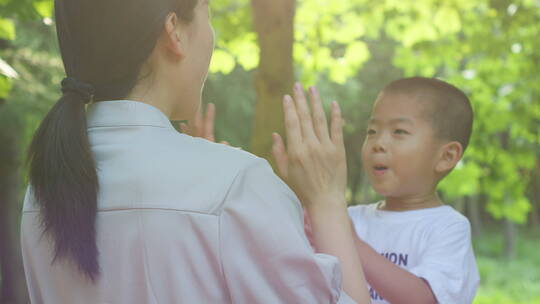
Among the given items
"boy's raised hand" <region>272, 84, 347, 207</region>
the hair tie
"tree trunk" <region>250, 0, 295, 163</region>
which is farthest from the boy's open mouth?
"tree trunk" <region>250, 0, 295, 163</region>

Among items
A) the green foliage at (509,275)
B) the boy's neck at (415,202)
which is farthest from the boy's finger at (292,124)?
the green foliage at (509,275)

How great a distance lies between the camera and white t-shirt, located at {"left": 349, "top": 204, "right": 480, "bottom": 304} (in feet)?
6.91

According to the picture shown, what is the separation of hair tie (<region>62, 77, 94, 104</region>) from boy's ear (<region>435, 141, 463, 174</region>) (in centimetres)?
149

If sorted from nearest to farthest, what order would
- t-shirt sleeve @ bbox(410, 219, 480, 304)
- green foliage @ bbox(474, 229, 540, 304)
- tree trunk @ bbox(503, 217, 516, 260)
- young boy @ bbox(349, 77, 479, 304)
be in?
t-shirt sleeve @ bbox(410, 219, 480, 304), young boy @ bbox(349, 77, 479, 304), green foliage @ bbox(474, 229, 540, 304), tree trunk @ bbox(503, 217, 516, 260)

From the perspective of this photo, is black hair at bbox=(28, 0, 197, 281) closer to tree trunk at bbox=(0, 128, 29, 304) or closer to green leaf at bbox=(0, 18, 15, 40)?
green leaf at bbox=(0, 18, 15, 40)

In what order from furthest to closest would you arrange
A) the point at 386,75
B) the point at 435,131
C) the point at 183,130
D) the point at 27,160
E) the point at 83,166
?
the point at 386,75
the point at 435,131
the point at 183,130
the point at 27,160
the point at 83,166

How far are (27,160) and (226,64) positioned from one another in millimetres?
5246

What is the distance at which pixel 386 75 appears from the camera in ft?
80.1

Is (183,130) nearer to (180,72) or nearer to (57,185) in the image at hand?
(180,72)

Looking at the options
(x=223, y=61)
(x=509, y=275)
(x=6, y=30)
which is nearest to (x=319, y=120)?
(x=6, y=30)

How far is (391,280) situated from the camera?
6.48ft

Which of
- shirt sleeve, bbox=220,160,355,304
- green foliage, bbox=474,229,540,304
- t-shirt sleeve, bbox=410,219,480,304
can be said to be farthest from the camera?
green foliage, bbox=474,229,540,304

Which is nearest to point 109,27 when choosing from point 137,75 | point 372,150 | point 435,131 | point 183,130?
point 137,75

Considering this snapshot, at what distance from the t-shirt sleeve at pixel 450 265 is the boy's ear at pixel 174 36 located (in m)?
1.11
